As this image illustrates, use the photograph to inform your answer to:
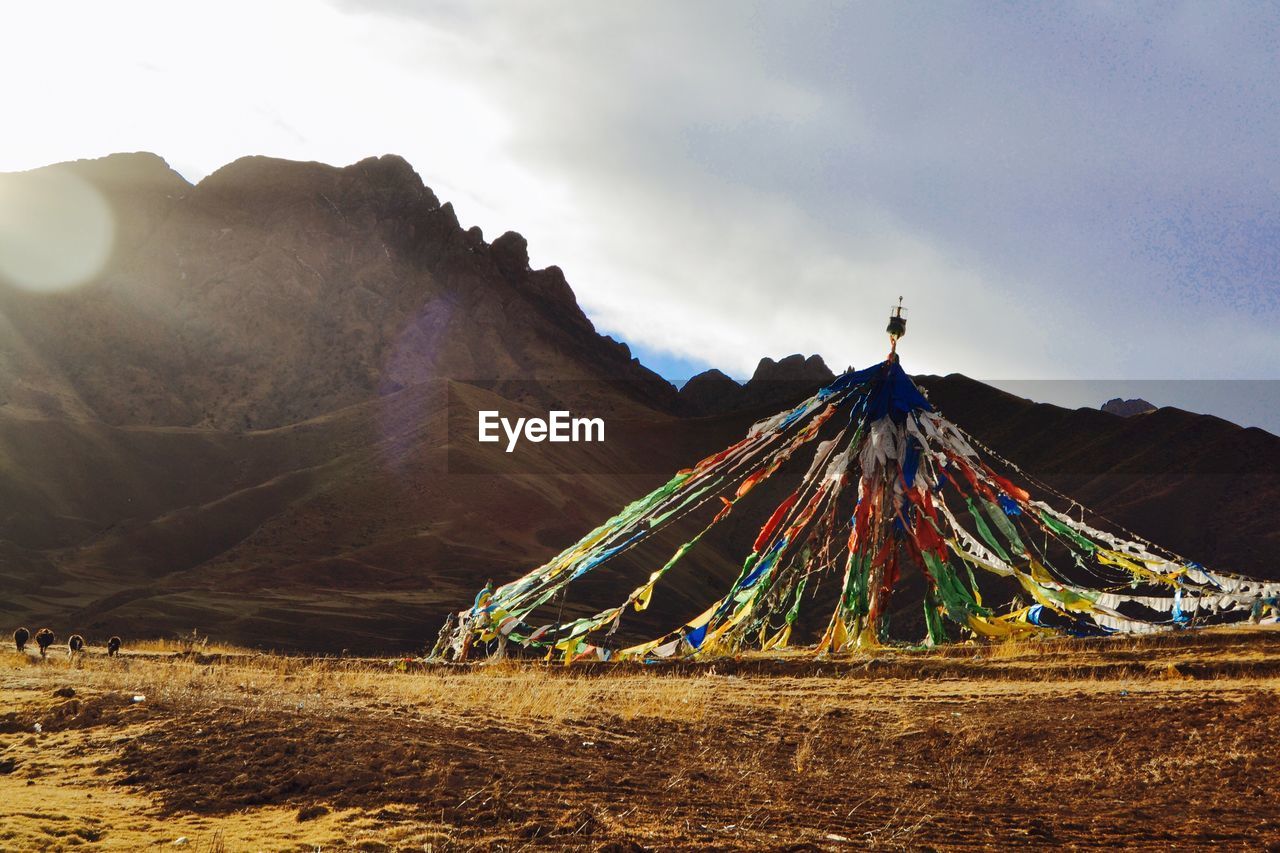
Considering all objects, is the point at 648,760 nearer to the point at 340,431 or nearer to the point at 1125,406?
the point at 340,431

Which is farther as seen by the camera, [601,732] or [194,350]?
[194,350]

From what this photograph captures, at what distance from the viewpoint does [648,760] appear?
828 centimetres

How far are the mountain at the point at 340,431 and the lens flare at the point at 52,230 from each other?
1.66m

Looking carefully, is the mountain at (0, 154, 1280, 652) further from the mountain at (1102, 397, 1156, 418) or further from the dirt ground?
the mountain at (1102, 397, 1156, 418)

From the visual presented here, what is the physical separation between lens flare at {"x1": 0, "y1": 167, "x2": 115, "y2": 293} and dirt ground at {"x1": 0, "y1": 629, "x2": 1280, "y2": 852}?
87046 mm

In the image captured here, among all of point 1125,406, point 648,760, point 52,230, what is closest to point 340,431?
point 52,230

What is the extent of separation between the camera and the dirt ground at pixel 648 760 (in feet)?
19.4

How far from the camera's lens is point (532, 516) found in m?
48.5

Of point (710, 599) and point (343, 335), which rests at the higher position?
point (343, 335)

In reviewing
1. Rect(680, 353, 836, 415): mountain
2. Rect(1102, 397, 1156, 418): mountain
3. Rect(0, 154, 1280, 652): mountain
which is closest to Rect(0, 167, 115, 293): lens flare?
Rect(0, 154, 1280, 652): mountain

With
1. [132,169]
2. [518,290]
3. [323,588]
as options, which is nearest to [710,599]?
[323,588]

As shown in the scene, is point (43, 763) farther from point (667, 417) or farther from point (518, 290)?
point (518, 290)

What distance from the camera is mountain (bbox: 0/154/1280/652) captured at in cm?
3909

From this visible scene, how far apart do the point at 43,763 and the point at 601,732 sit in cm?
442
